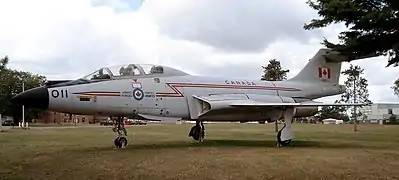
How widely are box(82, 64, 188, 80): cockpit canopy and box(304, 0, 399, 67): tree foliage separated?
505 cm

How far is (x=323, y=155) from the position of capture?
43.7 feet

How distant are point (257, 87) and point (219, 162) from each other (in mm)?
8750

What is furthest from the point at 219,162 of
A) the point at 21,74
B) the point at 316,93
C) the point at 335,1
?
the point at 21,74

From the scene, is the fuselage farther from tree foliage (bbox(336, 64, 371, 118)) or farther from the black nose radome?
tree foliage (bbox(336, 64, 371, 118))

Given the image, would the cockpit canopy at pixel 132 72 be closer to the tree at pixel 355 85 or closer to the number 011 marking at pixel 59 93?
the number 011 marking at pixel 59 93

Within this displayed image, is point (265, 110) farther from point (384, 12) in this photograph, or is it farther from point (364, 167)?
point (364, 167)

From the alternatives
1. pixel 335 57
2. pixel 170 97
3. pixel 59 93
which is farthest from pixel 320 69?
pixel 59 93

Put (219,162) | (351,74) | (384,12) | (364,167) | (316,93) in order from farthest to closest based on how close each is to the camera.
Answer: (351,74)
(316,93)
(384,12)
(219,162)
(364,167)

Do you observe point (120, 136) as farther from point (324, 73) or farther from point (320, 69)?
point (324, 73)

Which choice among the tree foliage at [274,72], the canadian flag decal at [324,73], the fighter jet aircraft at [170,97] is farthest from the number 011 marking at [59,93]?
the tree foliage at [274,72]

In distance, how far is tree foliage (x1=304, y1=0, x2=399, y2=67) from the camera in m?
15.2

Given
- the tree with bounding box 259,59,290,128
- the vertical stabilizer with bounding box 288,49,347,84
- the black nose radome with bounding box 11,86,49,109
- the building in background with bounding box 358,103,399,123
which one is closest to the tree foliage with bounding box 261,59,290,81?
the tree with bounding box 259,59,290,128

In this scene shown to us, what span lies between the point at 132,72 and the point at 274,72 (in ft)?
97.4

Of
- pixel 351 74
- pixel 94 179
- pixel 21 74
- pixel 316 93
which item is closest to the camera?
pixel 94 179
